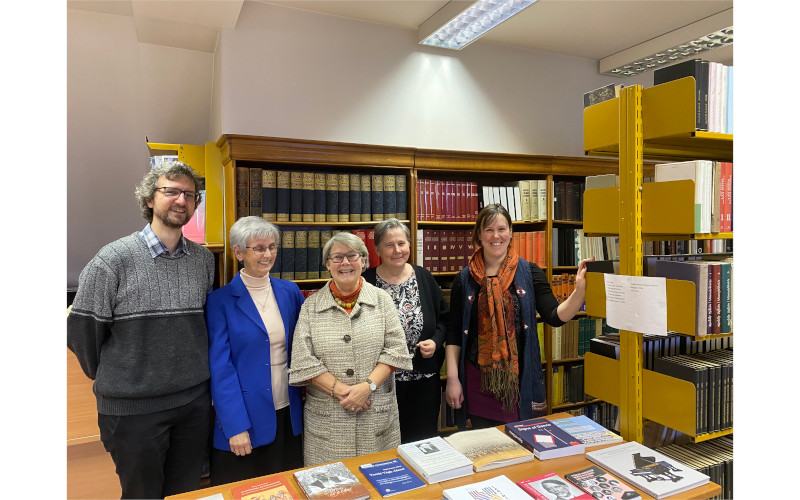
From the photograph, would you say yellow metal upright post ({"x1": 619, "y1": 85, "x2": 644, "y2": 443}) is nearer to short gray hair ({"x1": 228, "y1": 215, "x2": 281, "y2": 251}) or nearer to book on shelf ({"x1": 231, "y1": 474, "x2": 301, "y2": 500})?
book on shelf ({"x1": 231, "y1": 474, "x2": 301, "y2": 500})

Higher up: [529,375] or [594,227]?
[594,227]

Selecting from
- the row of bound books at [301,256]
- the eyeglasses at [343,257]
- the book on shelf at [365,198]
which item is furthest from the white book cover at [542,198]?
the eyeglasses at [343,257]

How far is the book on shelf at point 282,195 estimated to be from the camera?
9.44 ft

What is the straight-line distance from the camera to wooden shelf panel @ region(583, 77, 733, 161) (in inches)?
60.7

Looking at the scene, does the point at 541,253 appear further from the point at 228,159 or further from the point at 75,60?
the point at 75,60

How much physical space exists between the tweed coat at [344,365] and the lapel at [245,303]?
0.18 m

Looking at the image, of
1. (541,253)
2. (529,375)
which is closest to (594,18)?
(541,253)

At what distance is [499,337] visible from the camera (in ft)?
7.86

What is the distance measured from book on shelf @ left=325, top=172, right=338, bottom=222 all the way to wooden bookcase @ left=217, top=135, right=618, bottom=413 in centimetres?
6

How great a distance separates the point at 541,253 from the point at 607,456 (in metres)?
2.24

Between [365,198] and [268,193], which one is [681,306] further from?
[268,193]

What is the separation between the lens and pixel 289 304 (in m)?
2.17

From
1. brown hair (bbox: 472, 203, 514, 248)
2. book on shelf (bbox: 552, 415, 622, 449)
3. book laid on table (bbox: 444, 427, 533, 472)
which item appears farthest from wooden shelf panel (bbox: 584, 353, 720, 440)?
brown hair (bbox: 472, 203, 514, 248)

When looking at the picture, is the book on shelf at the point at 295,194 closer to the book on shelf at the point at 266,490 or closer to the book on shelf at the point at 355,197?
the book on shelf at the point at 355,197
